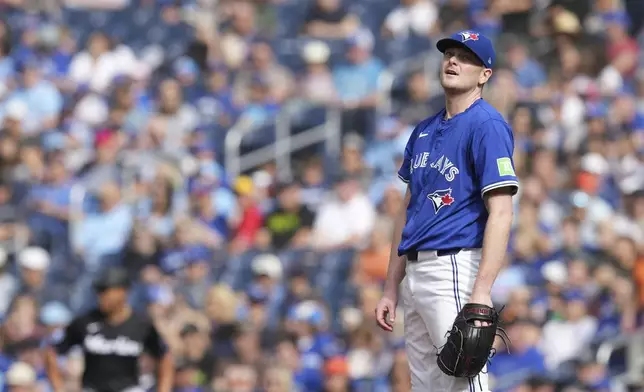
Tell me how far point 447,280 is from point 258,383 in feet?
17.6

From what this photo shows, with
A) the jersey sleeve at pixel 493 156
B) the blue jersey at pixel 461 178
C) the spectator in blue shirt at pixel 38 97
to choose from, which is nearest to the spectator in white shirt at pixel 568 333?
the blue jersey at pixel 461 178

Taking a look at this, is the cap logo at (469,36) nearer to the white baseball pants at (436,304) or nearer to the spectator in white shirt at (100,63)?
the white baseball pants at (436,304)

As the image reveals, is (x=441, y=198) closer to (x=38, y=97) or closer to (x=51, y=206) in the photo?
(x=51, y=206)

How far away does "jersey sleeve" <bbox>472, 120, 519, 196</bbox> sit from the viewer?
5004mm

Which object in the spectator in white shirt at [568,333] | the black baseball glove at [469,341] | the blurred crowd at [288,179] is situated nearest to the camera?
the black baseball glove at [469,341]

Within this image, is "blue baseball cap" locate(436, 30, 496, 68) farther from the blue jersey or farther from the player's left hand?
the player's left hand

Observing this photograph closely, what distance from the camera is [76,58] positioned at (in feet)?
50.3

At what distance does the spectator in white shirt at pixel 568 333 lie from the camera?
421 inches

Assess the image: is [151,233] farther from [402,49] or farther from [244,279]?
[402,49]

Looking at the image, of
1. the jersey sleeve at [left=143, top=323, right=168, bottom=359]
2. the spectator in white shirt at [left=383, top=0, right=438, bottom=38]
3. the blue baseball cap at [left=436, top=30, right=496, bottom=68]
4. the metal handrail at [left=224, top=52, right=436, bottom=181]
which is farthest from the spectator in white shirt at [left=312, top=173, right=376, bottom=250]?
the blue baseball cap at [left=436, top=30, right=496, bottom=68]

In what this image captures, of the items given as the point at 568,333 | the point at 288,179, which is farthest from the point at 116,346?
the point at 288,179

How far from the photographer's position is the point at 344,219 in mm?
12281

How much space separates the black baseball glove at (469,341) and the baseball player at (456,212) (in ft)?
0.21

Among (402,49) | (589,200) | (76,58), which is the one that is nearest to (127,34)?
(76,58)
